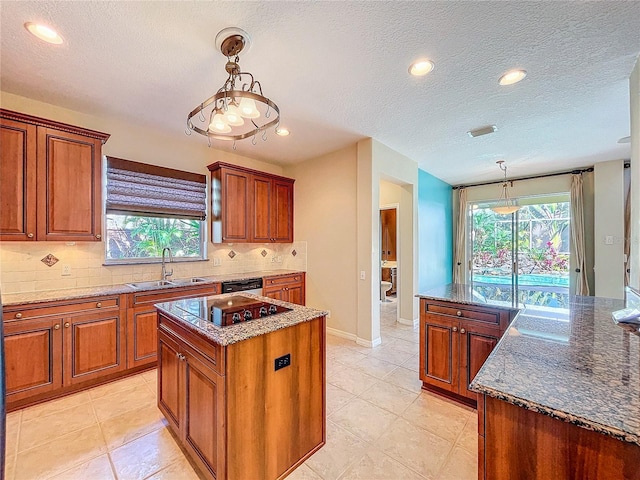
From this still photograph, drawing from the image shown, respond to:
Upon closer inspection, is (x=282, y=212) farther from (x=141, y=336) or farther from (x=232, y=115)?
(x=232, y=115)

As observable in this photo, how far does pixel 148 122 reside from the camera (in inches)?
125

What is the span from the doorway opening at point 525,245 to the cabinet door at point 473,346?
3.11 m

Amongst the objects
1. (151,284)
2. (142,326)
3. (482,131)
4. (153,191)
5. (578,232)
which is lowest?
(142,326)

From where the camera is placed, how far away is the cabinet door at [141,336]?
2807 millimetres

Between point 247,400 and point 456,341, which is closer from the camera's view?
point 247,400

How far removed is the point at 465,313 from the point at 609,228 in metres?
4.22

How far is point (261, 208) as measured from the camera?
4.34 metres

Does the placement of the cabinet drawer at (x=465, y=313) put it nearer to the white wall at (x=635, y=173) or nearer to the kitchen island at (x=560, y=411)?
the kitchen island at (x=560, y=411)

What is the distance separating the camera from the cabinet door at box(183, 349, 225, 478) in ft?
4.74

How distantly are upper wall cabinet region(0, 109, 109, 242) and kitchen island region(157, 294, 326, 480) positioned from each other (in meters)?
1.50

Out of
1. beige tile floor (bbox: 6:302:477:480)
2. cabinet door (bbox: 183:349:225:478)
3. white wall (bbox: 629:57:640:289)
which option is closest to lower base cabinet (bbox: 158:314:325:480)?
cabinet door (bbox: 183:349:225:478)

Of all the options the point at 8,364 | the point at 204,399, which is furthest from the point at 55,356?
the point at 204,399

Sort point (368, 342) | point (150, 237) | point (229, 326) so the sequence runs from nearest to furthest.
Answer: point (229, 326) → point (150, 237) → point (368, 342)

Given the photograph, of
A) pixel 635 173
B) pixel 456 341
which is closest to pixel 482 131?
pixel 635 173
